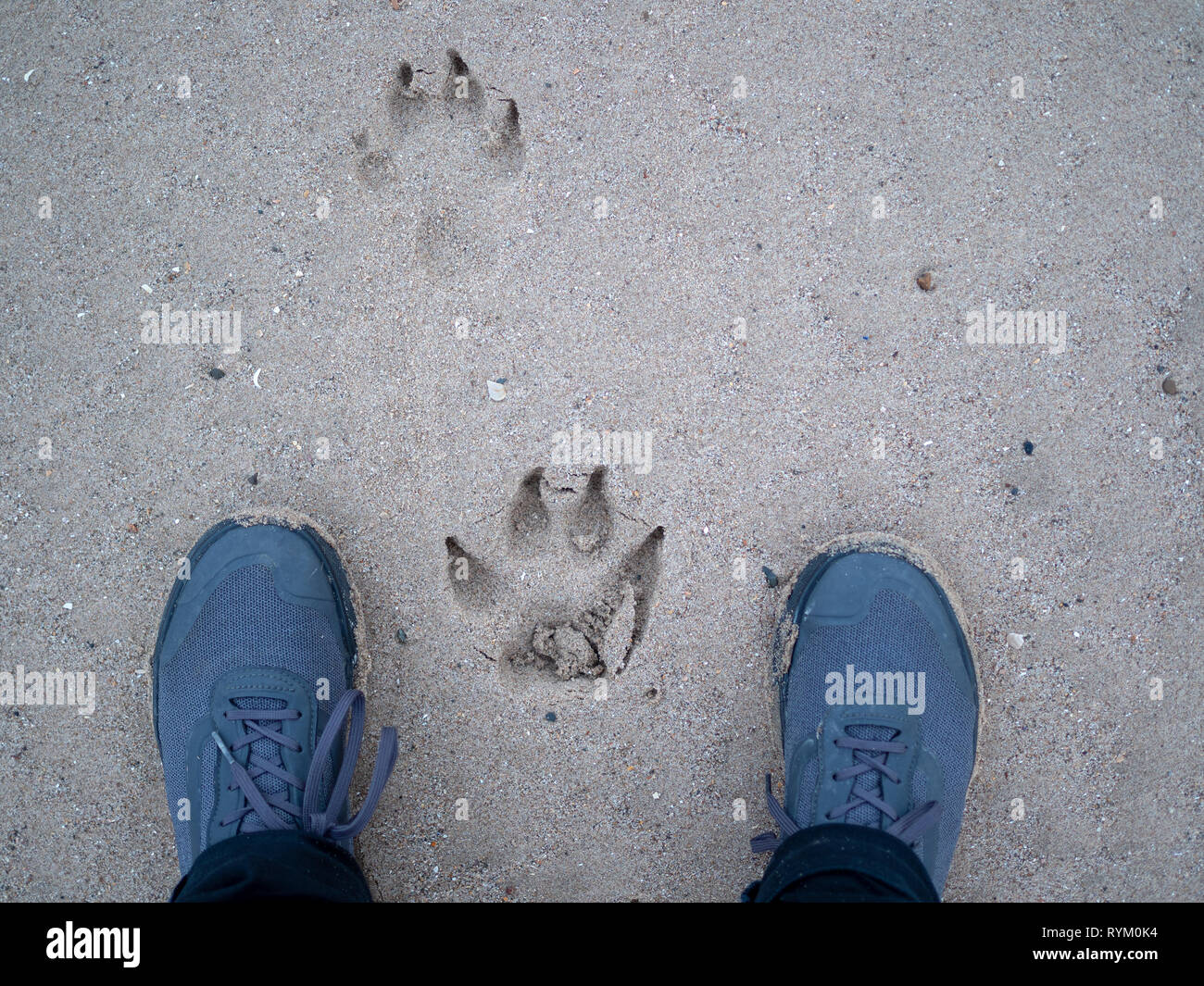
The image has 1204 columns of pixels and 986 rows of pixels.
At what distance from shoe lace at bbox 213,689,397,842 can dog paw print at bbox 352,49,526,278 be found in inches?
42.3

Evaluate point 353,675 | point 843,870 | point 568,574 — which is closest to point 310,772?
point 353,675

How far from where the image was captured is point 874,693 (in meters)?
1.87

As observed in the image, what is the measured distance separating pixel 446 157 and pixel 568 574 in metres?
1.04

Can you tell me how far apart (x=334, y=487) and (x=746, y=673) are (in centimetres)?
108

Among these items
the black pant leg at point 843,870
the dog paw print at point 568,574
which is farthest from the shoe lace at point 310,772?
the black pant leg at point 843,870

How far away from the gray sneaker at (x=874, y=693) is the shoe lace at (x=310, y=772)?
95 cm

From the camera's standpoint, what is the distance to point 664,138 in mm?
1877

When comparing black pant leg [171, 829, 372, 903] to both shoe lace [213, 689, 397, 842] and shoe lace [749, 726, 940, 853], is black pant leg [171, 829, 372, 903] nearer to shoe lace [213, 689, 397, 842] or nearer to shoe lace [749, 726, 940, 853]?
shoe lace [213, 689, 397, 842]

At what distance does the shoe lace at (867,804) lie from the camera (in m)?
1.73

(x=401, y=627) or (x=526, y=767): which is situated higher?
(x=401, y=627)

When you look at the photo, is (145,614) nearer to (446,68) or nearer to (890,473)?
(446,68)

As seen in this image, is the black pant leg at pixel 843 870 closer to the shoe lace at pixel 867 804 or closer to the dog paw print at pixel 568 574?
the shoe lace at pixel 867 804

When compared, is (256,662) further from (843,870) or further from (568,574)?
(843,870)
